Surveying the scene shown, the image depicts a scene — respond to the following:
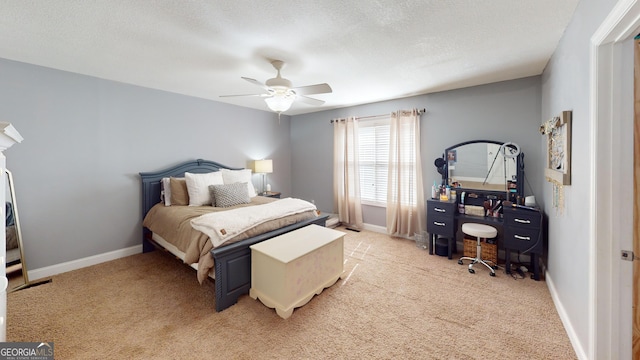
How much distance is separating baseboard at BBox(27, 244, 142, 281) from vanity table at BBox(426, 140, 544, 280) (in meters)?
4.18

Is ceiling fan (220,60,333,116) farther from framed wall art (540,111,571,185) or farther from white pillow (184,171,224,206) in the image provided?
framed wall art (540,111,571,185)

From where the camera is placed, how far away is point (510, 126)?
3.20 m

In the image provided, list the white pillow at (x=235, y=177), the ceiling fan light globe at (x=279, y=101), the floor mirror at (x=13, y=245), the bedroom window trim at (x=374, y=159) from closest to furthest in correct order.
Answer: the floor mirror at (x=13, y=245) → the ceiling fan light globe at (x=279, y=101) → the white pillow at (x=235, y=177) → the bedroom window trim at (x=374, y=159)

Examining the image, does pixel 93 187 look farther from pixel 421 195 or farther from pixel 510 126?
pixel 510 126

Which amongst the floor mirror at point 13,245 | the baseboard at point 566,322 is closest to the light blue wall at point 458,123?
the baseboard at point 566,322

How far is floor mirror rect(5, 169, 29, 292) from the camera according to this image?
2451 millimetres

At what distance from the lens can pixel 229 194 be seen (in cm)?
352

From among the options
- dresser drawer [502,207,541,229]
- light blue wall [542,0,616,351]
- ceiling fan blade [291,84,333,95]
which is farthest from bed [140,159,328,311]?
light blue wall [542,0,616,351]

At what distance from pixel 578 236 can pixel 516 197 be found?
1.58 m

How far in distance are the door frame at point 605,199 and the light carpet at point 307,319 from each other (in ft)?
1.55

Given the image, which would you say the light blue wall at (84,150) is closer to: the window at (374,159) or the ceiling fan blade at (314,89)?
the ceiling fan blade at (314,89)

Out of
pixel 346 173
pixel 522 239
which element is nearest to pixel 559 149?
pixel 522 239

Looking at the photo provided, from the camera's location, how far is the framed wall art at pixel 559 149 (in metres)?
1.83

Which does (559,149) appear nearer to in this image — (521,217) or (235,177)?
(521,217)
